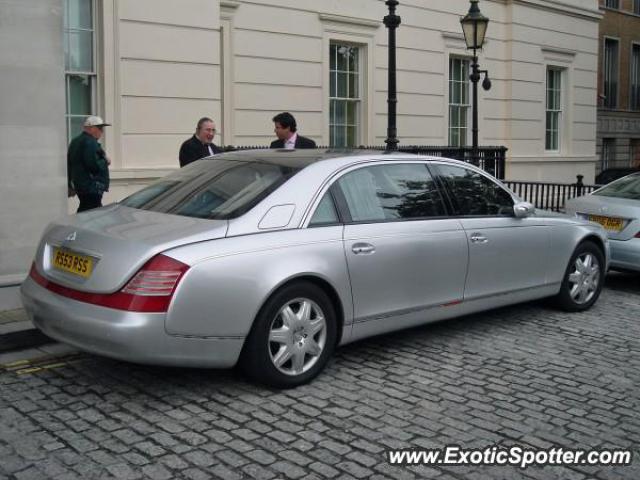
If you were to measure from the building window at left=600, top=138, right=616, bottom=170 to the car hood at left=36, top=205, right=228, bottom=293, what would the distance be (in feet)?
96.6

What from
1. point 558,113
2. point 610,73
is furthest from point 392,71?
point 610,73

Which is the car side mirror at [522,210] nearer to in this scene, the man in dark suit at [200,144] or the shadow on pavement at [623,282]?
the shadow on pavement at [623,282]

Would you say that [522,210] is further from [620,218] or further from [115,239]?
[115,239]

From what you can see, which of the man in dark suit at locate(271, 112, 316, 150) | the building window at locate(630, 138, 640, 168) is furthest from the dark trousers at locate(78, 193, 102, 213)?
the building window at locate(630, 138, 640, 168)

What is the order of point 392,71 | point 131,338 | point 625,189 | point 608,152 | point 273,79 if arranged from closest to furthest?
1. point 131,338
2. point 625,189
3. point 392,71
4. point 273,79
5. point 608,152

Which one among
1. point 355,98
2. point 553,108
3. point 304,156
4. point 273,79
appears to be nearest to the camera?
point 304,156

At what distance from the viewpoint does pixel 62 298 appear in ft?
17.3

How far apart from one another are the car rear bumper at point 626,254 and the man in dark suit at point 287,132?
372 cm

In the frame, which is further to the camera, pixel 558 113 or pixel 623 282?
pixel 558 113

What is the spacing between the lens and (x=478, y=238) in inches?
267

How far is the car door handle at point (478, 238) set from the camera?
6727 millimetres

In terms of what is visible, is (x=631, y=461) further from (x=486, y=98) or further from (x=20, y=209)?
(x=486, y=98)

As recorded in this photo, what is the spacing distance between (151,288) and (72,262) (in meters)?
0.78

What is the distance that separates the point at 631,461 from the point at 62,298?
11.5 feet
